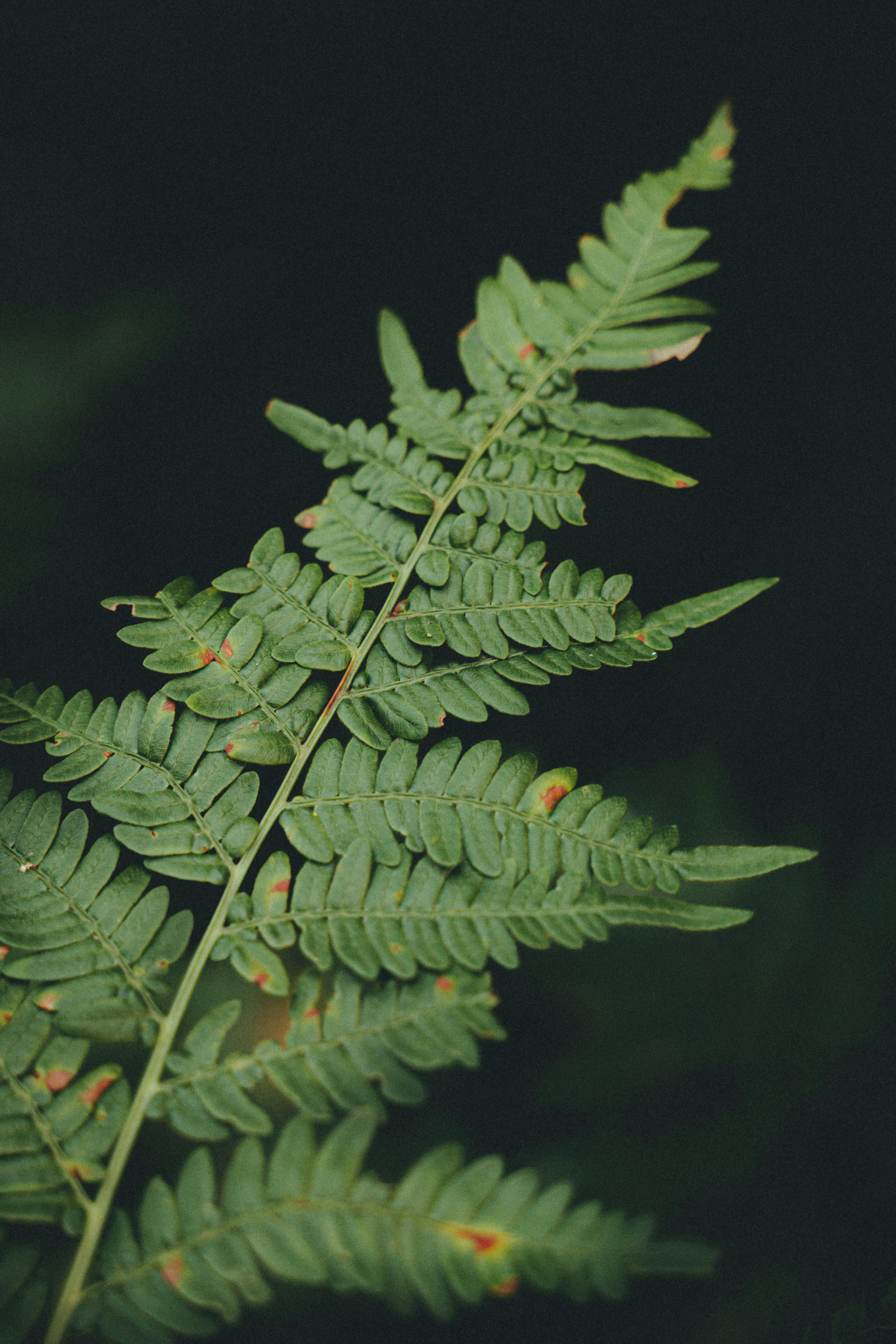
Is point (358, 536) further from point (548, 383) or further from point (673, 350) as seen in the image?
point (673, 350)

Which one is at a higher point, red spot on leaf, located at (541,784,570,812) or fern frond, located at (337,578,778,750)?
fern frond, located at (337,578,778,750)

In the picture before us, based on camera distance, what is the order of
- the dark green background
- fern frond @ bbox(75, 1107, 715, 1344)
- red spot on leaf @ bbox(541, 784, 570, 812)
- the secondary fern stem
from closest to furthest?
fern frond @ bbox(75, 1107, 715, 1344) → the secondary fern stem → red spot on leaf @ bbox(541, 784, 570, 812) → the dark green background

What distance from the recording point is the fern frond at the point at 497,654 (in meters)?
0.93

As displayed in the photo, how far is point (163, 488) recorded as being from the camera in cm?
201

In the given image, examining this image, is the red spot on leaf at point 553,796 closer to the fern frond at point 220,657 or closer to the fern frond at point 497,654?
the fern frond at point 497,654

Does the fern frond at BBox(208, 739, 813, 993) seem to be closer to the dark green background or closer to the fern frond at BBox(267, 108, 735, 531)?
the fern frond at BBox(267, 108, 735, 531)

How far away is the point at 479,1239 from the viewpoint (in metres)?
0.64

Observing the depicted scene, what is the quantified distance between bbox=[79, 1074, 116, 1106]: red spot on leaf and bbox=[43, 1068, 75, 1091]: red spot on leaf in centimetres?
2

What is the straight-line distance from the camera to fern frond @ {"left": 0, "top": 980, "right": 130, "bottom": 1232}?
73 cm

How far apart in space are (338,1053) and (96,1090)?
243 mm

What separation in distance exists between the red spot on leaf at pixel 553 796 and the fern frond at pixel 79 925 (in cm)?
39

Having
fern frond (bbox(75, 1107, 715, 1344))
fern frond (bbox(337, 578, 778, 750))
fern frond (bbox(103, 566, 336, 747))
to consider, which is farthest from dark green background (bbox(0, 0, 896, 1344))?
fern frond (bbox(75, 1107, 715, 1344))

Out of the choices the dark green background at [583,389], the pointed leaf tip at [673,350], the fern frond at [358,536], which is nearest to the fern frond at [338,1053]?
the fern frond at [358,536]

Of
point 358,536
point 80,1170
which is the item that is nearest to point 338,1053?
point 80,1170
